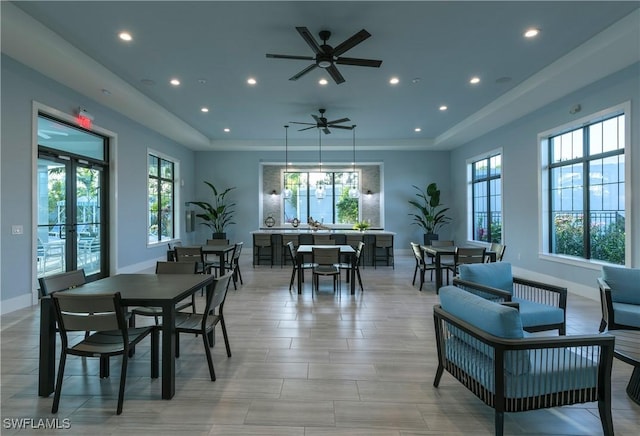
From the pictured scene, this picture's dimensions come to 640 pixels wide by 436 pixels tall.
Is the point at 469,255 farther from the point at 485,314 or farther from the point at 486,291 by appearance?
the point at 485,314

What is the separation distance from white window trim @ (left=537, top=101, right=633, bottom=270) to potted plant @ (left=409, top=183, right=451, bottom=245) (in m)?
3.56

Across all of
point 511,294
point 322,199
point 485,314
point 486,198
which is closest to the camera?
point 485,314

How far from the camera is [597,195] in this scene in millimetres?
5203

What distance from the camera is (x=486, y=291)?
9.82 feet

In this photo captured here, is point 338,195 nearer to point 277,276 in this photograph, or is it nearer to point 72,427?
point 277,276

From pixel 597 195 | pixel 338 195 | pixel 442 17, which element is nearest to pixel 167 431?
pixel 442 17

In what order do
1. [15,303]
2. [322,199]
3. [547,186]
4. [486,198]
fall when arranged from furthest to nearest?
[322,199], [486,198], [547,186], [15,303]

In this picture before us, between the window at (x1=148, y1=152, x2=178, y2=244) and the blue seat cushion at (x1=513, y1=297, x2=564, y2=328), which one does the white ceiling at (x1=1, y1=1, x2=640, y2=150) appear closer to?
the window at (x1=148, y1=152, x2=178, y2=244)

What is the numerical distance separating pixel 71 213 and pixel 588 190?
28.0 feet

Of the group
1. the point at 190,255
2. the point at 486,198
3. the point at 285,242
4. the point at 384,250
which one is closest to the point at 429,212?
the point at 486,198

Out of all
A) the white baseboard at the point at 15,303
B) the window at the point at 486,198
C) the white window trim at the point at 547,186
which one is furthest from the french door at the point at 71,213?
the window at the point at 486,198

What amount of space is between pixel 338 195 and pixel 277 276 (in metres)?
4.70

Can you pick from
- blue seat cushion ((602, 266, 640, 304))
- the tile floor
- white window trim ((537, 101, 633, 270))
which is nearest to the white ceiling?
white window trim ((537, 101, 633, 270))

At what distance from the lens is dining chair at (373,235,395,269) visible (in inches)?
311
